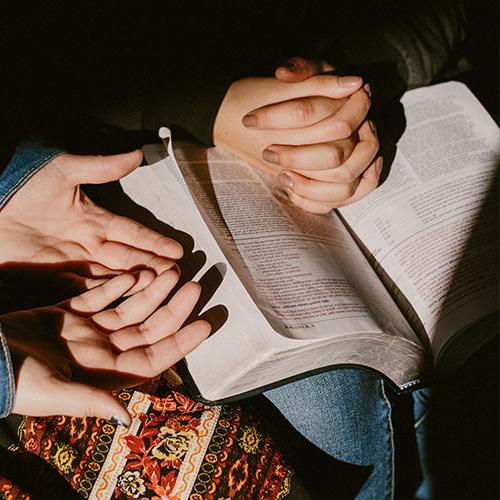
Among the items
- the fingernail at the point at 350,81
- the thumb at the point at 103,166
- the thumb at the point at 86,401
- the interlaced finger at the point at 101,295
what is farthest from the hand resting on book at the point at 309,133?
the thumb at the point at 86,401

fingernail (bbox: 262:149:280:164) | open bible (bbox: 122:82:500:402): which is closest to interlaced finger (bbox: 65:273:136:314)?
open bible (bbox: 122:82:500:402)

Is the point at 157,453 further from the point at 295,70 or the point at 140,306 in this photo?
the point at 295,70

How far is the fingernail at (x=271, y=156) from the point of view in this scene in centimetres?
78

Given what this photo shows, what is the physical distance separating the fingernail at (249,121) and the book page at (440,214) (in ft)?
0.77

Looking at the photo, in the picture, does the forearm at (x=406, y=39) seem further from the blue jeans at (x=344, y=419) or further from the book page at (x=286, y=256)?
the blue jeans at (x=344, y=419)

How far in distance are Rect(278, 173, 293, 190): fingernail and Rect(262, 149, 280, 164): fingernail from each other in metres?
0.03

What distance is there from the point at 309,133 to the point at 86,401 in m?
0.48

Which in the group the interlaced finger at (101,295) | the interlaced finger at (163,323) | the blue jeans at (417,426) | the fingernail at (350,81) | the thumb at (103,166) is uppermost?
the thumb at (103,166)

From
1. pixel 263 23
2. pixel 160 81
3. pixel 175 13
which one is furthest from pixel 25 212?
pixel 263 23

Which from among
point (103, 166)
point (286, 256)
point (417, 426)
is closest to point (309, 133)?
point (286, 256)

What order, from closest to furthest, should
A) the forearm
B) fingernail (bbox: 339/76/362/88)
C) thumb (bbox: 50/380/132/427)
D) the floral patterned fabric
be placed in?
1. thumb (bbox: 50/380/132/427)
2. the floral patterned fabric
3. fingernail (bbox: 339/76/362/88)
4. the forearm

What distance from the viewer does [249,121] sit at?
0.77 metres

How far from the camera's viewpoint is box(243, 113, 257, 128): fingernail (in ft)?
2.52

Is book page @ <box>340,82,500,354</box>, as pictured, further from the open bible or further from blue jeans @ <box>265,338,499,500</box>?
blue jeans @ <box>265,338,499,500</box>
